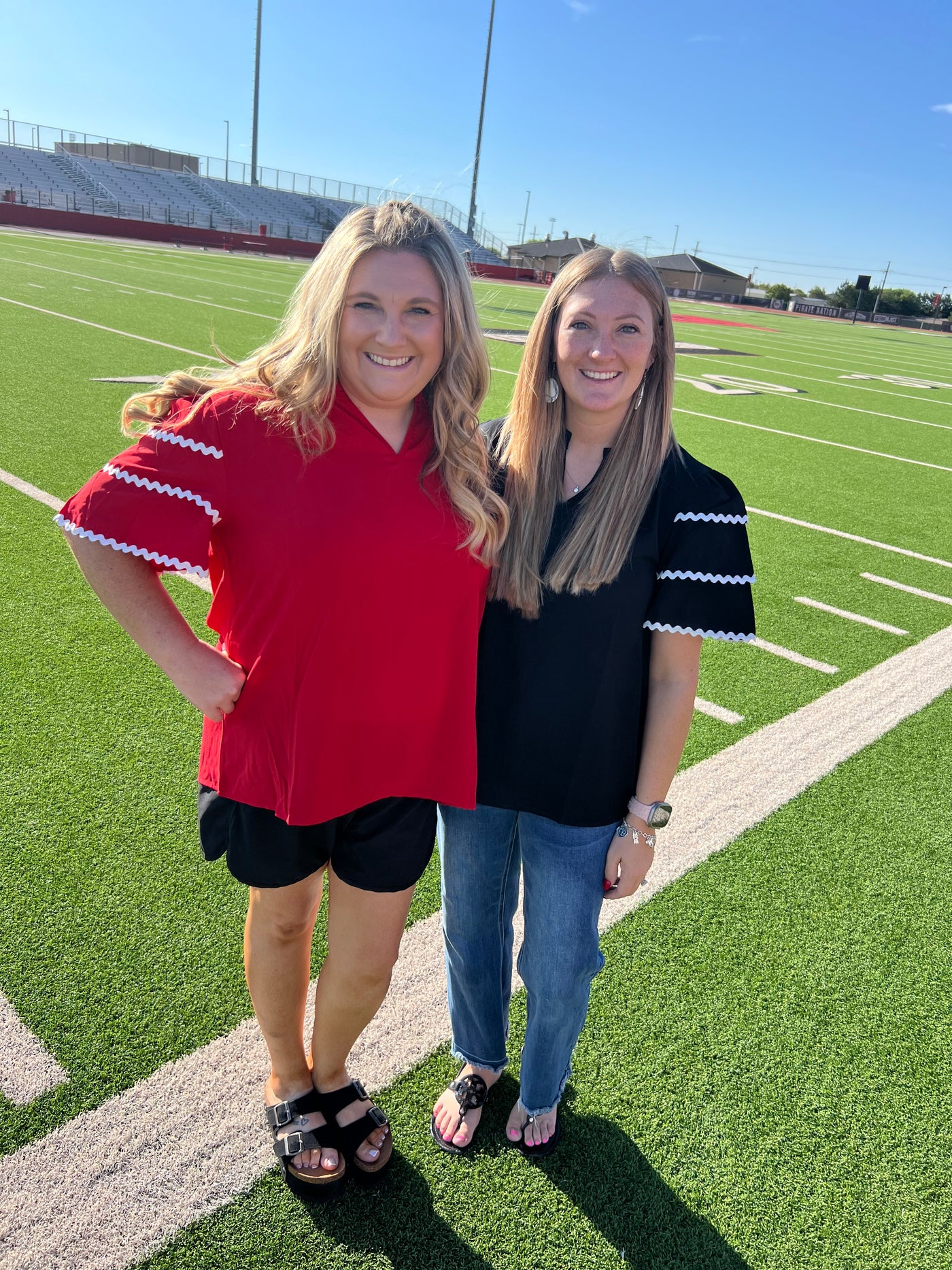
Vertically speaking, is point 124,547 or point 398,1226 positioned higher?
point 124,547

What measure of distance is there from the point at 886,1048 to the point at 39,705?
314 cm

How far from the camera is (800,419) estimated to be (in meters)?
12.6

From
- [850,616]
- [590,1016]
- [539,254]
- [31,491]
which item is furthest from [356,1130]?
[539,254]

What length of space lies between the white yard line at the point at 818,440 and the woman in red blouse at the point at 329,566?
10320mm

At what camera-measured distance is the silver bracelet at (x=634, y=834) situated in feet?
5.89

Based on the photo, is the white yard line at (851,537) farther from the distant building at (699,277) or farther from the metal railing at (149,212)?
the distant building at (699,277)

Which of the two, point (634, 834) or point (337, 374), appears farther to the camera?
point (634, 834)

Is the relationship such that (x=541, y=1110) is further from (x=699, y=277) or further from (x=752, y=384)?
(x=699, y=277)

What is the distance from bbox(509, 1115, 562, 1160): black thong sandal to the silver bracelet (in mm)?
732

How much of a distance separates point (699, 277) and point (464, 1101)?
8129 centimetres

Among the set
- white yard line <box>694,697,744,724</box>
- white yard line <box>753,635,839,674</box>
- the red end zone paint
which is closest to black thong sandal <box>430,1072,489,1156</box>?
white yard line <box>694,697,744,724</box>

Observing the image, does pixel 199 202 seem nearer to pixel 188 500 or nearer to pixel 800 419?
pixel 800 419

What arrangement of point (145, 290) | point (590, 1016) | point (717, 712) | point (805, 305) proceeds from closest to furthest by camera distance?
point (590, 1016) < point (717, 712) < point (145, 290) < point (805, 305)

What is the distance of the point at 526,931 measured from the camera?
1898 mm
